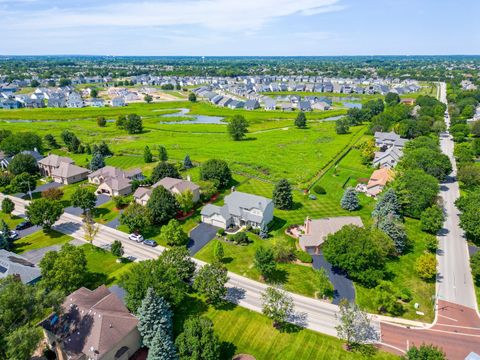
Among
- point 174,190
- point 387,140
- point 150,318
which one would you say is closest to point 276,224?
point 174,190

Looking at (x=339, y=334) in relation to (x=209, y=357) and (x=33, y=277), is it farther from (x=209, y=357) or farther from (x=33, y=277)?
(x=33, y=277)

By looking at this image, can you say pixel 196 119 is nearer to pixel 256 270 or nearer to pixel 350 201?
pixel 350 201

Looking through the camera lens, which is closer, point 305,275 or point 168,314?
point 168,314

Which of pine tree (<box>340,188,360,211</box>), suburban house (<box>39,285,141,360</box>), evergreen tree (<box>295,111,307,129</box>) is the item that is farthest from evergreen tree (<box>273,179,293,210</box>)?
evergreen tree (<box>295,111,307,129</box>)

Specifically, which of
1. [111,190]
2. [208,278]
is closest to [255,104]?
[111,190]

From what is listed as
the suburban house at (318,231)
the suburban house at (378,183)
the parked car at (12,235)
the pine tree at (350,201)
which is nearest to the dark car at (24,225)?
the parked car at (12,235)

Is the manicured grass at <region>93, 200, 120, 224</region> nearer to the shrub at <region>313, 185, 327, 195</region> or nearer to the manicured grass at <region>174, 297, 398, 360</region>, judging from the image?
the manicured grass at <region>174, 297, 398, 360</region>
